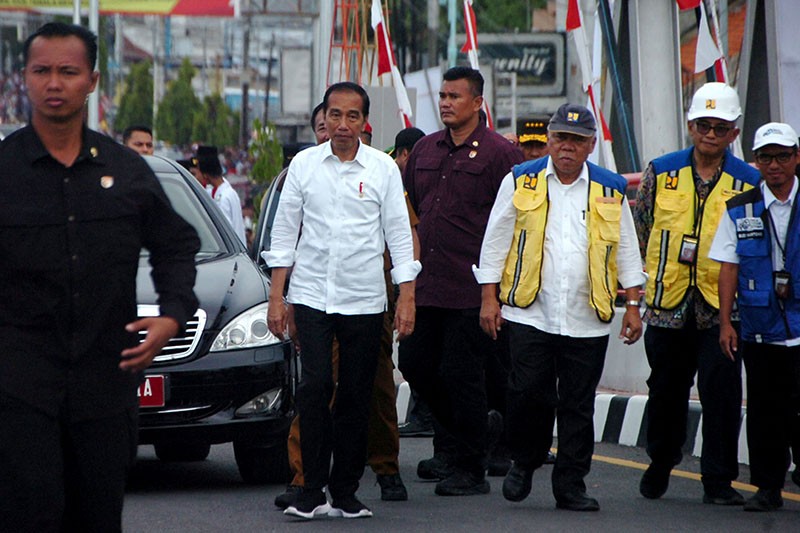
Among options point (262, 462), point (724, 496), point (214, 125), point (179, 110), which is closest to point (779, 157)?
point (724, 496)

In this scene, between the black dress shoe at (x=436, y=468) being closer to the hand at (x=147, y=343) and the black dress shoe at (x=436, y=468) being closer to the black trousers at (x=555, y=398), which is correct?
the black trousers at (x=555, y=398)

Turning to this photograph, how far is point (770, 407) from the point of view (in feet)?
25.9

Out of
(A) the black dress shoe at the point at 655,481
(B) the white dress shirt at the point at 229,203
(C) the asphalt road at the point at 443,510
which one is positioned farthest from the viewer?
(B) the white dress shirt at the point at 229,203

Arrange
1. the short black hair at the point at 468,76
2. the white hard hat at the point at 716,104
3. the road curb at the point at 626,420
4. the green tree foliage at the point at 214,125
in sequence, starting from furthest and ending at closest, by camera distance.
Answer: the green tree foliage at the point at 214,125 < the road curb at the point at 626,420 < the short black hair at the point at 468,76 < the white hard hat at the point at 716,104

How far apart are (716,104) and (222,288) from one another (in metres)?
2.51

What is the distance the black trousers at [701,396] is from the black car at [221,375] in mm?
1766

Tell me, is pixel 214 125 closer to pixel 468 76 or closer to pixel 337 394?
pixel 468 76

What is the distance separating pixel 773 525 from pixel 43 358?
13.3ft

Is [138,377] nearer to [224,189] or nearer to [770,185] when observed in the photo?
[770,185]

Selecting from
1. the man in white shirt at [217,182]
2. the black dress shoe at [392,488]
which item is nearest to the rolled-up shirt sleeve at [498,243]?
the black dress shoe at [392,488]

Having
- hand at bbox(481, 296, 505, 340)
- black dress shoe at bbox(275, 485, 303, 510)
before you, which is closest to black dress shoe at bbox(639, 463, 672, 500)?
hand at bbox(481, 296, 505, 340)

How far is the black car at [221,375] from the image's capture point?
8.01 m

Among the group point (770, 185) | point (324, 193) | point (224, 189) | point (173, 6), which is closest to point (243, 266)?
point (324, 193)

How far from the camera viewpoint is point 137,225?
15.2 feet
